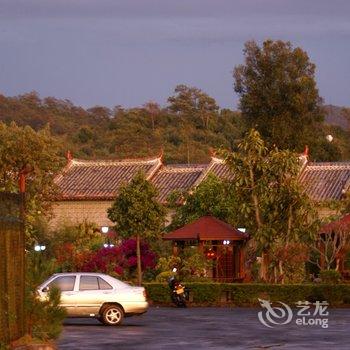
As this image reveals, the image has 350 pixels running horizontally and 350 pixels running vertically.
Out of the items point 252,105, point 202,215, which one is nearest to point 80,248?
point 202,215

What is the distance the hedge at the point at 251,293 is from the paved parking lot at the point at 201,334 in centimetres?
625

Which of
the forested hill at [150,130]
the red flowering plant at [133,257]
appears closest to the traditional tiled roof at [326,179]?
the red flowering plant at [133,257]

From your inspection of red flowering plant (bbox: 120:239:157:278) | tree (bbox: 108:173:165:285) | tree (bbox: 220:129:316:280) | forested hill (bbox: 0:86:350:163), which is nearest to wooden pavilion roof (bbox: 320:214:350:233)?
tree (bbox: 220:129:316:280)

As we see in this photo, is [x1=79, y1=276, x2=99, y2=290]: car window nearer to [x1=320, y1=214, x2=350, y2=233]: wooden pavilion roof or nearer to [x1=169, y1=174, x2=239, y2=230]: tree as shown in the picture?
[x1=320, y1=214, x2=350, y2=233]: wooden pavilion roof

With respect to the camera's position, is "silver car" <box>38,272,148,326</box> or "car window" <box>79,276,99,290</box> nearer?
"silver car" <box>38,272,148,326</box>

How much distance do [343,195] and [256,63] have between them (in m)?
17.1

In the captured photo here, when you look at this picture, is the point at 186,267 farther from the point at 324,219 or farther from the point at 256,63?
the point at 256,63

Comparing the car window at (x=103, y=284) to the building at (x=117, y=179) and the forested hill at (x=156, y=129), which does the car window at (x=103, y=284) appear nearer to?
the building at (x=117, y=179)

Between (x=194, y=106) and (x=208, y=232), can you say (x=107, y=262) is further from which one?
(x=194, y=106)

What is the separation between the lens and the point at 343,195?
59406 mm

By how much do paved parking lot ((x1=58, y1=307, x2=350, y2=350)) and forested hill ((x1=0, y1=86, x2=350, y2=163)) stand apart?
5705 cm

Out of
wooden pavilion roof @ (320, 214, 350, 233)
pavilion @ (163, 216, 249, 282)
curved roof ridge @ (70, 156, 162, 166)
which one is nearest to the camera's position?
wooden pavilion roof @ (320, 214, 350, 233)

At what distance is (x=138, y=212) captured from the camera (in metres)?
48.7

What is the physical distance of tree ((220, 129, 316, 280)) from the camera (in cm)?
4425
